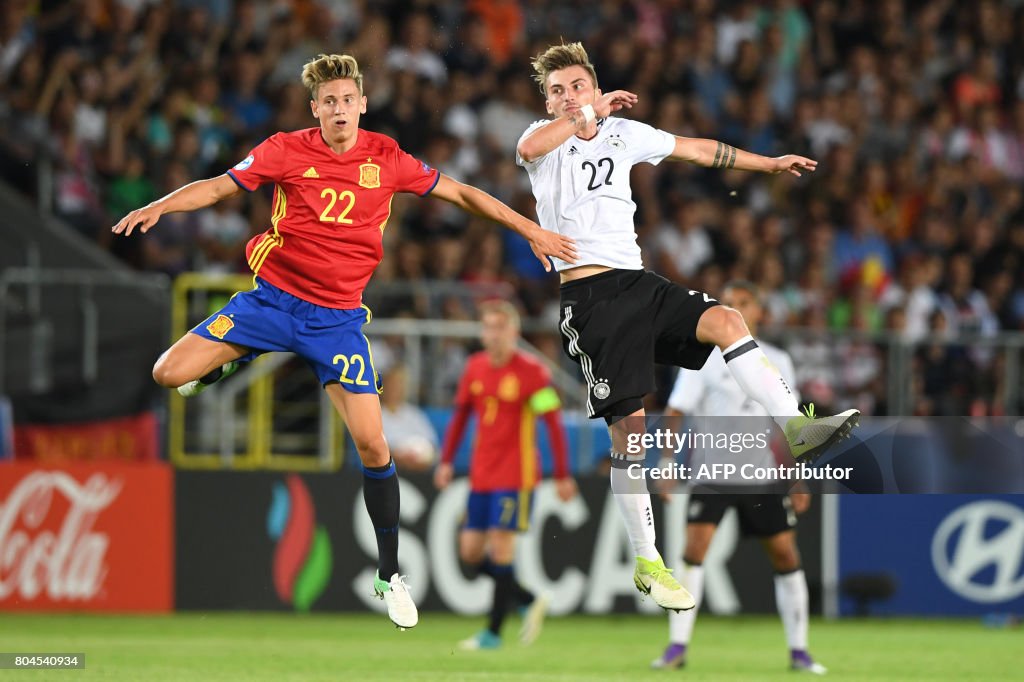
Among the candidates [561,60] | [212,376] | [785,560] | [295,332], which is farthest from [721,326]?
[785,560]

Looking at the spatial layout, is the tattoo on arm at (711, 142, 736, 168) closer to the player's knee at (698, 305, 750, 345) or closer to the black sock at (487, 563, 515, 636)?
the player's knee at (698, 305, 750, 345)

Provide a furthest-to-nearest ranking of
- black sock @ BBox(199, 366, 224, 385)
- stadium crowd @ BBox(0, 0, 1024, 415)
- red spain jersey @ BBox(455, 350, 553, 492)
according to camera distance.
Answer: stadium crowd @ BBox(0, 0, 1024, 415)
red spain jersey @ BBox(455, 350, 553, 492)
black sock @ BBox(199, 366, 224, 385)

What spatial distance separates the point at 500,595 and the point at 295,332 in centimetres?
412

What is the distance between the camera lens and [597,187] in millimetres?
8953

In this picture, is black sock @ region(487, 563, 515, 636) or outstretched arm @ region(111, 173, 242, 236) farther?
black sock @ region(487, 563, 515, 636)

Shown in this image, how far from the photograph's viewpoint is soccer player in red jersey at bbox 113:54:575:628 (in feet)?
29.4

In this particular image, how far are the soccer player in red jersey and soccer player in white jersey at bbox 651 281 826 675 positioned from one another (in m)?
2.73

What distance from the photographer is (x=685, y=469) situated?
11.0m

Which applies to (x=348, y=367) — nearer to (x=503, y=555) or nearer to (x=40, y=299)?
(x=503, y=555)

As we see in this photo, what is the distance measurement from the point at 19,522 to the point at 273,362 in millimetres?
2613

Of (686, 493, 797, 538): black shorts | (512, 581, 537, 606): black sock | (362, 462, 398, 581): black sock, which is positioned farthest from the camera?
(512, 581, 537, 606): black sock

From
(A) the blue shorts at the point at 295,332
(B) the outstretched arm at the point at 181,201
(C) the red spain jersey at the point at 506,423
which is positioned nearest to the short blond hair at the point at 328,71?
(B) the outstretched arm at the point at 181,201

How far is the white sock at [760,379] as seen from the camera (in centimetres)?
873

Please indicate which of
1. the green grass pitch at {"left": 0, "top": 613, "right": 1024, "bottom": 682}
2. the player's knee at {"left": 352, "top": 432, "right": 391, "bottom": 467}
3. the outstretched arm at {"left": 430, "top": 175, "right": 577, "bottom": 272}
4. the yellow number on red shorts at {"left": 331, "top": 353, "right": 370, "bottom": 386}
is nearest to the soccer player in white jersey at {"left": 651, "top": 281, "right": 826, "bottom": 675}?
the green grass pitch at {"left": 0, "top": 613, "right": 1024, "bottom": 682}
